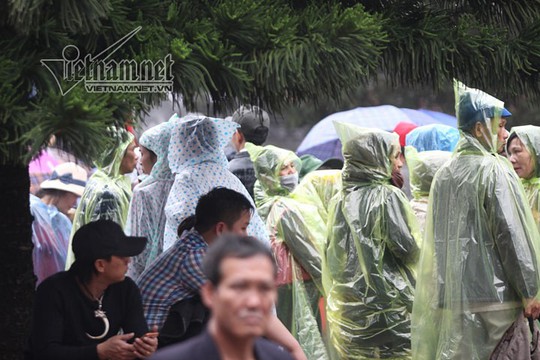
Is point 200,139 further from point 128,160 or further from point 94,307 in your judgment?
point 128,160

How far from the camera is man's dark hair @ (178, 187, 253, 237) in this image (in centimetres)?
574

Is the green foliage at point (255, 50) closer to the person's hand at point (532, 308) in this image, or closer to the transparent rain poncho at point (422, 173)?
the person's hand at point (532, 308)

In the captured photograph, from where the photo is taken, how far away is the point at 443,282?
761 cm

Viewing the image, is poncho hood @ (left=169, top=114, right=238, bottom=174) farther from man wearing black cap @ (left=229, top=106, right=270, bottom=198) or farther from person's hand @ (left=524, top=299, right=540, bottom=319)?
man wearing black cap @ (left=229, top=106, right=270, bottom=198)

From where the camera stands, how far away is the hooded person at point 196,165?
697 cm

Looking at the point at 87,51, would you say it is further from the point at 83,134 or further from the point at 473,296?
the point at 473,296

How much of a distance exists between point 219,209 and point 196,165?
1377 mm

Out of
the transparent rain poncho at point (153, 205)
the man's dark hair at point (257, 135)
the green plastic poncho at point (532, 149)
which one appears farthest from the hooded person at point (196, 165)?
the man's dark hair at point (257, 135)

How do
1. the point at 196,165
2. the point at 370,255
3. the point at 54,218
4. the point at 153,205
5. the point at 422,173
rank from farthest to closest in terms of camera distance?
the point at 54,218 < the point at 422,173 < the point at 370,255 < the point at 153,205 < the point at 196,165

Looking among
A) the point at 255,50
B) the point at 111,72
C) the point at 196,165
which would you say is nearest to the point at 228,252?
the point at 111,72

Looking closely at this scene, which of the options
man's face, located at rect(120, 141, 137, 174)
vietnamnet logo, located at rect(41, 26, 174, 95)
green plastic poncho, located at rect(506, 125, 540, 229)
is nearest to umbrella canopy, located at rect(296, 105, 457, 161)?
man's face, located at rect(120, 141, 137, 174)

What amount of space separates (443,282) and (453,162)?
724 millimetres

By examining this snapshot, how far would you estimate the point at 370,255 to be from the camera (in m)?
8.45

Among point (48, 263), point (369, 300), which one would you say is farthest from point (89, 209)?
point (369, 300)
